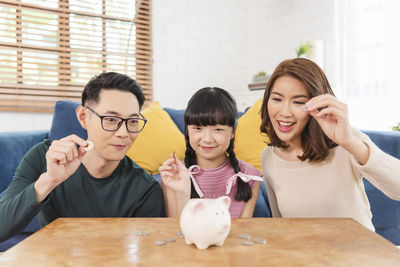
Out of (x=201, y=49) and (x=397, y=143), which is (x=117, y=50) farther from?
(x=397, y=143)

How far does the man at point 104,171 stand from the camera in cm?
118

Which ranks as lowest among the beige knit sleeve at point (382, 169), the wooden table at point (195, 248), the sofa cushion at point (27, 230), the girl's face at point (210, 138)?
the sofa cushion at point (27, 230)

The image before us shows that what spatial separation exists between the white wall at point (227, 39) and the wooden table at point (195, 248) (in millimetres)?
3118

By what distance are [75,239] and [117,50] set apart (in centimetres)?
353

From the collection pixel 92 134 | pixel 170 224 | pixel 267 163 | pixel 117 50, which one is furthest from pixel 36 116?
pixel 170 224

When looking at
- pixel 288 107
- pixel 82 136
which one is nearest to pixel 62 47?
pixel 82 136

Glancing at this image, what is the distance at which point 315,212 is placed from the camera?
1210 mm

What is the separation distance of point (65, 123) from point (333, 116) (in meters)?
1.67

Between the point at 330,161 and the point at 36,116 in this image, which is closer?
the point at 330,161

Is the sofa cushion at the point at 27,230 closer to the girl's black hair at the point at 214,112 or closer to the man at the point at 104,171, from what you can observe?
the man at the point at 104,171


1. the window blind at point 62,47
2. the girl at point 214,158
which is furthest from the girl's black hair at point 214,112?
the window blind at point 62,47

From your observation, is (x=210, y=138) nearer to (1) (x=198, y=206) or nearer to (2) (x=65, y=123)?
(1) (x=198, y=206)

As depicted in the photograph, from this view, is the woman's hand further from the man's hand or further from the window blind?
the window blind

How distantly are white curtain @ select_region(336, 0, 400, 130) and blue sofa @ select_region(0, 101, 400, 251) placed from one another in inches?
45.7
